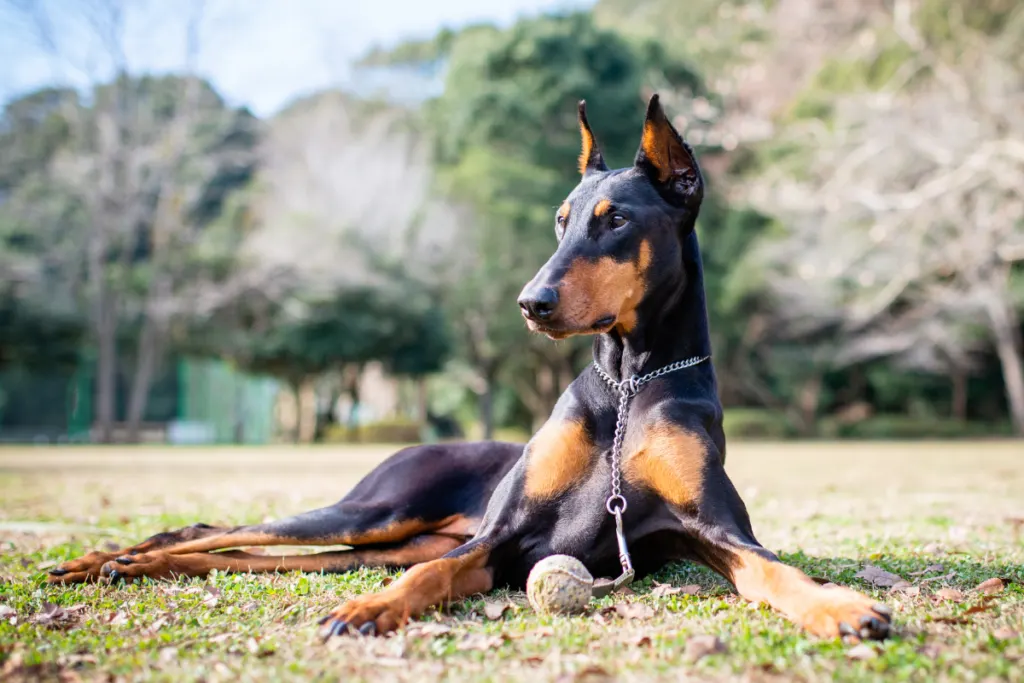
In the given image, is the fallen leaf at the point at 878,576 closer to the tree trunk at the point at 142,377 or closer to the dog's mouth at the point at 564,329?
the dog's mouth at the point at 564,329

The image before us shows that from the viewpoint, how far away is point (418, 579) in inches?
115

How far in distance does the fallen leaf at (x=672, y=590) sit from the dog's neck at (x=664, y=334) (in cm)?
82

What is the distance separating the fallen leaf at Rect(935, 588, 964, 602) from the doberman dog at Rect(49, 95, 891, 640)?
74 cm

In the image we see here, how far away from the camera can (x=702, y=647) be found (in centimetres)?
253

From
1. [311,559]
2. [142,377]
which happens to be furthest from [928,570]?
[142,377]

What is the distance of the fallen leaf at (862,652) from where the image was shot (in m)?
2.44

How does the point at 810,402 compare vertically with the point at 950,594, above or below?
above

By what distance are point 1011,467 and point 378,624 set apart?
13.1 metres

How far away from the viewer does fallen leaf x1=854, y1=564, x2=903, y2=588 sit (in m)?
3.63

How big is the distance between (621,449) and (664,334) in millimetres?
503

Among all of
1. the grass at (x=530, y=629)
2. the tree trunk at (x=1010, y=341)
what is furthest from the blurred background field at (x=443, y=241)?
the grass at (x=530, y=629)

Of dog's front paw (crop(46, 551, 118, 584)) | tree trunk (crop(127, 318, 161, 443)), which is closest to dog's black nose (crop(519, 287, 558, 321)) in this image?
dog's front paw (crop(46, 551, 118, 584))

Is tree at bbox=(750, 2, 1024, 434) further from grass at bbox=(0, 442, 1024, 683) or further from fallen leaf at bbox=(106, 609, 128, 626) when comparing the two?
fallen leaf at bbox=(106, 609, 128, 626)

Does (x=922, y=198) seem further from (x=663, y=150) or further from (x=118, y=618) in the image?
(x=118, y=618)
